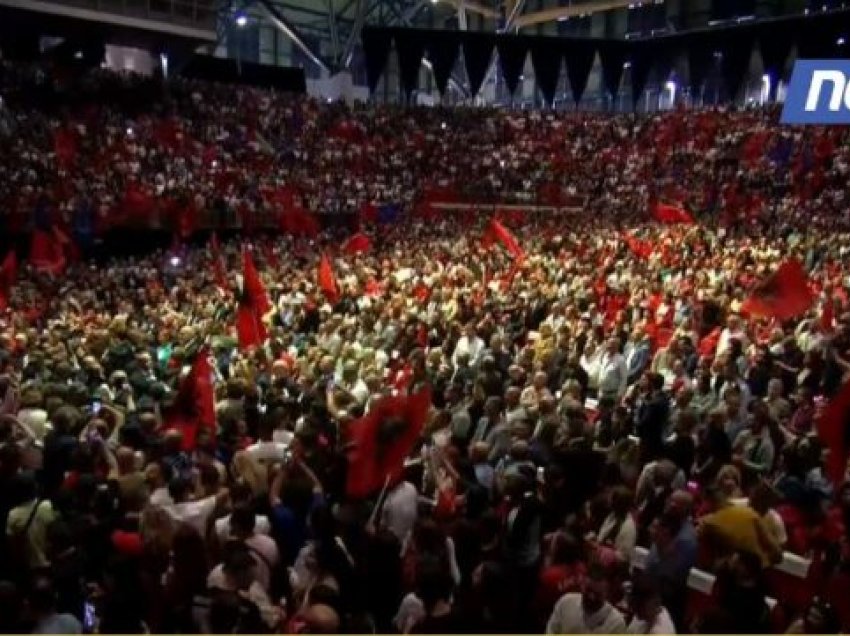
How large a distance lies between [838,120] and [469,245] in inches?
341

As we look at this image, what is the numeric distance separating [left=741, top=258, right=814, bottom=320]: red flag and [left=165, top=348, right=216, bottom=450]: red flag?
18.4 ft

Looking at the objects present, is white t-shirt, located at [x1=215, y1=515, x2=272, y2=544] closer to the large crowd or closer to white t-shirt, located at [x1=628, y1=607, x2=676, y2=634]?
the large crowd

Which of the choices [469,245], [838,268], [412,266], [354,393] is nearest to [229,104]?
[469,245]

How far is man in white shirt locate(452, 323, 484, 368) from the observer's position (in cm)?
1080

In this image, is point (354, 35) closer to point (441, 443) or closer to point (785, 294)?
point (785, 294)

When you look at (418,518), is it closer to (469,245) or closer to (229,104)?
(469,245)

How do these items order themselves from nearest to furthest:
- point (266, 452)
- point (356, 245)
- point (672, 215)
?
point (266, 452), point (356, 245), point (672, 215)

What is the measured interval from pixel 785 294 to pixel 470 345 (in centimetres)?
322

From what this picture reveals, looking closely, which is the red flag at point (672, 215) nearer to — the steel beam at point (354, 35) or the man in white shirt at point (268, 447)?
the man in white shirt at point (268, 447)

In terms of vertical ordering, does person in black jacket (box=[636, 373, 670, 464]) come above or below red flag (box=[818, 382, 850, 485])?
below

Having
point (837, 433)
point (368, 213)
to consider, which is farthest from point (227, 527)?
point (368, 213)

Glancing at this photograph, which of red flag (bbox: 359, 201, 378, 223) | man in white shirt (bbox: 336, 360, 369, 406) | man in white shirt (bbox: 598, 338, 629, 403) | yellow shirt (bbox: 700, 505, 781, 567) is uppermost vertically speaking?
yellow shirt (bbox: 700, 505, 781, 567)

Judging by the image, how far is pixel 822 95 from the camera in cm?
1512

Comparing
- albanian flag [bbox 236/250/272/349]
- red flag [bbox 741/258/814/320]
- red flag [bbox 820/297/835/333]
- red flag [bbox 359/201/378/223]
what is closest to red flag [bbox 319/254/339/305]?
albanian flag [bbox 236/250/272/349]
